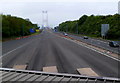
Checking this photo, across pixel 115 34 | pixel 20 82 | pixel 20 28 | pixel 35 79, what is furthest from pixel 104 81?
pixel 20 28

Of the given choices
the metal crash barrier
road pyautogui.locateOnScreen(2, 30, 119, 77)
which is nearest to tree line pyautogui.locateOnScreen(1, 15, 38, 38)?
road pyautogui.locateOnScreen(2, 30, 119, 77)

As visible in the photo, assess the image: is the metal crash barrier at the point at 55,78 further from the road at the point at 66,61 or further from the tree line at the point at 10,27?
the tree line at the point at 10,27

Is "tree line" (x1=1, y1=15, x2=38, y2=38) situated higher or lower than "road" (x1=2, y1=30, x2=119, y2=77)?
higher

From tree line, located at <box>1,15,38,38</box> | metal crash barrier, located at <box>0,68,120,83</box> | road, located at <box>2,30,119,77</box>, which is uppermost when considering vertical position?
tree line, located at <box>1,15,38,38</box>

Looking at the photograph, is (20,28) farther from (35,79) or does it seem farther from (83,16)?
(35,79)

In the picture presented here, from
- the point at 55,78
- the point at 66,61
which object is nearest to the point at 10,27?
the point at 66,61

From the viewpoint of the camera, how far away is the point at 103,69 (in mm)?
20094

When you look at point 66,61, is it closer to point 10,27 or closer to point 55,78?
point 55,78

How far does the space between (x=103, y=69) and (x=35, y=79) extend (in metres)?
13.2

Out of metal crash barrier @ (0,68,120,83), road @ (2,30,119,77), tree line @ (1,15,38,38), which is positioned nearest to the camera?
metal crash barrier @ (0,68,120,83)

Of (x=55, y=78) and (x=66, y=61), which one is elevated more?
(x=55, y=78)

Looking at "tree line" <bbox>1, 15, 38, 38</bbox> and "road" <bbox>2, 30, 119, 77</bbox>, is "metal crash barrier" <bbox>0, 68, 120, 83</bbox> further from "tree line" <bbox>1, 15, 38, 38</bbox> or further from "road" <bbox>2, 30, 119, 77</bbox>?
"tree line" <bbox>1, 15, 38, 38</bbox>

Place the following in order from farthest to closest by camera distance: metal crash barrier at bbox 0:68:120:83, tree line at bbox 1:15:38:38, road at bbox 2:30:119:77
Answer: tree line at bbox 1:15:38:38, road at bbox 2:30:119:77, metal crash barrier at bbox 0:68:120:83

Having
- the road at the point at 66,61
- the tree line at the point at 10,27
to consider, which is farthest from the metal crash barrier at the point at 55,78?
the tree line at the point at 10,27
